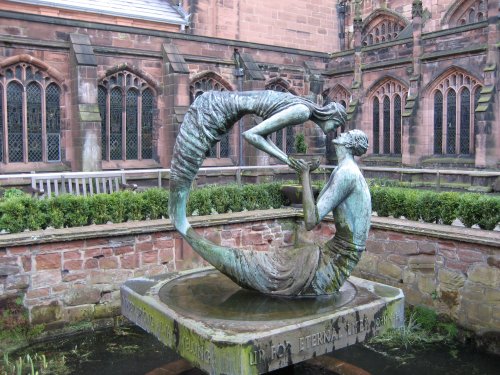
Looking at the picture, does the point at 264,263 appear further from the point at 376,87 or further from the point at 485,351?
the point at 376,87

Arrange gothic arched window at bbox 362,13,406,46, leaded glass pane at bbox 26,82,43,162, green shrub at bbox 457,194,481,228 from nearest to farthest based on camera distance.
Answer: green shrub at bbox 457,194,481,228 < leaded glass pane at bbox 26,82,43,162 < gothic arched window at bbox 362,13,406,46

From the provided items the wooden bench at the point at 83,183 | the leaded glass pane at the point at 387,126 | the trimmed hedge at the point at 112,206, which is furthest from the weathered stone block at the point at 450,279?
the leaded glass pane at the point at 387,126

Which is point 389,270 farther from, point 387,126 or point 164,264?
Answer: point 387,126

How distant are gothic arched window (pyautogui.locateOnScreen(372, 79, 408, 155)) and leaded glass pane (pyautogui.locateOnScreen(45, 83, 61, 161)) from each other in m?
12.8

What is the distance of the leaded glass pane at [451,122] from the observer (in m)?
20.1

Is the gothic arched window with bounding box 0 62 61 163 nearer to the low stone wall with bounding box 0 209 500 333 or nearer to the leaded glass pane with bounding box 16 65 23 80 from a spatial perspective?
the leaded glass pane with bounding box 16 65 23 80

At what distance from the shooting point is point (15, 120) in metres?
16.7

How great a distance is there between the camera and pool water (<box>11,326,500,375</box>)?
6.28 metres

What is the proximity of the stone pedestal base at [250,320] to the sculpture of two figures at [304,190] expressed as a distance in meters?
0.18

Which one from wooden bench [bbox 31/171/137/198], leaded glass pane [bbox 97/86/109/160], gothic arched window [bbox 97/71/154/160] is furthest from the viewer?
gothic arched window [bbox 97/71/154/160]

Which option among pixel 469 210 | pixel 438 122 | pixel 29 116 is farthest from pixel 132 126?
pixel 469 210

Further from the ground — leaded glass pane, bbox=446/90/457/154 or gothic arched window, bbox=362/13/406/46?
gothic arched window, bbox=362/13/406/46

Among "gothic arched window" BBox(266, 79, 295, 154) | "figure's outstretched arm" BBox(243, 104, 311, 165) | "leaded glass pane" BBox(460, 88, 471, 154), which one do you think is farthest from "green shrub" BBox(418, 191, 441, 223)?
"gothic arched window" BBox(266, 79, 295, 154)

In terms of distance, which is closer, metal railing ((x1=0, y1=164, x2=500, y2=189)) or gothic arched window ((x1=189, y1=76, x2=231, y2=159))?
metal railing ((x1=0, y1=164, x2=500, y2=189))
